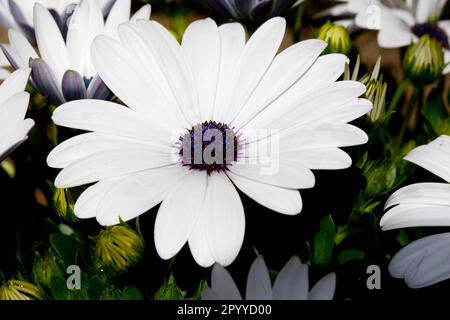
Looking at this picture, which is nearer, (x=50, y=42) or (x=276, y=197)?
(x=276, y=197)

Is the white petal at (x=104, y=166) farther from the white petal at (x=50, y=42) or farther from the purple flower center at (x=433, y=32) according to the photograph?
the purple flower center at (x=433, y=32)

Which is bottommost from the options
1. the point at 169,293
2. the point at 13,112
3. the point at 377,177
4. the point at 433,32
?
the point at 169,293

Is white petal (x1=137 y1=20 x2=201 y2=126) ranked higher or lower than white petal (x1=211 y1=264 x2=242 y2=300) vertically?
higher

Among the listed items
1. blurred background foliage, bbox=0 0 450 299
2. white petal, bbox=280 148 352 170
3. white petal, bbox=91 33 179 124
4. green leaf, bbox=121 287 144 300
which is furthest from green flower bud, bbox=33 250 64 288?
white petal, bbox=280 148 352 170

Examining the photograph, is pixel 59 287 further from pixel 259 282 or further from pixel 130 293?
pixel 259 282

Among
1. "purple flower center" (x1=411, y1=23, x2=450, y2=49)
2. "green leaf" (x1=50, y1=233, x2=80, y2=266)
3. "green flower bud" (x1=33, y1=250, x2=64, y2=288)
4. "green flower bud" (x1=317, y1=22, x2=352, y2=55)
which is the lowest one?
"green flower bud" (x1=33, y1=250, x2=64, y2=288)

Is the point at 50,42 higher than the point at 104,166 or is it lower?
higher

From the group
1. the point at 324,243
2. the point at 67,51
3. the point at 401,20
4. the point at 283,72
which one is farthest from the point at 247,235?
the point at 401,20

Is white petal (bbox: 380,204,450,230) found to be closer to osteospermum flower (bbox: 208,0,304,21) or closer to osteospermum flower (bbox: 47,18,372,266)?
osteospermum flower (bbox: 47,18,372,266)
